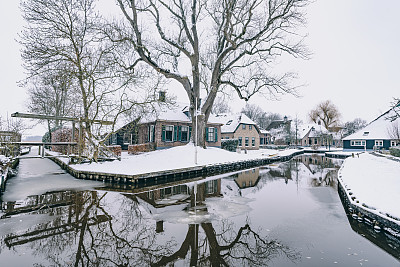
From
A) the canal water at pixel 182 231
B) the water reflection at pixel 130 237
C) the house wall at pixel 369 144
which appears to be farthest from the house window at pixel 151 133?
the house wall at pixel 369 144

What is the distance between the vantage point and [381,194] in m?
7.13

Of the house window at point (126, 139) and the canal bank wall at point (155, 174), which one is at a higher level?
the house window at point (126, 139)

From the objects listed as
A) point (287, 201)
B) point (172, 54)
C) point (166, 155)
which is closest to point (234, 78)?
point (172, 54)

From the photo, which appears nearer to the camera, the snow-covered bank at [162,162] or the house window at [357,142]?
the snow-covered bank at [162,162]

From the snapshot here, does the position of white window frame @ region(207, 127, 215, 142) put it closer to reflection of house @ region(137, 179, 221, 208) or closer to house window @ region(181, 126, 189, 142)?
house window @ region(181, 126, 189, 142)

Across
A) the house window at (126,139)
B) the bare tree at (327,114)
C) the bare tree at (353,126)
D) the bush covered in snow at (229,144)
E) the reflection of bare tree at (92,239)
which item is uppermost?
the bare tree at (327,114)

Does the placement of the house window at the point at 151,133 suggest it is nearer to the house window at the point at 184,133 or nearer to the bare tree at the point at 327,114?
the house window at the point at 184,133

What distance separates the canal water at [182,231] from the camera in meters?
3.85

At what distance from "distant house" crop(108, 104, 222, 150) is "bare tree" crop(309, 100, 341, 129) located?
154ft

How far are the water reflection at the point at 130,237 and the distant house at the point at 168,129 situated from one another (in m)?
14.0

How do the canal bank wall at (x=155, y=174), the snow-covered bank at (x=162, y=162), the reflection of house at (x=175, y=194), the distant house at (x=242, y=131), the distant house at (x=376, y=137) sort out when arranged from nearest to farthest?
the reflection of house at (x=175, y=194) < the canal bank wall at (x=155, y=174) < the snow-covered bank at (x=162, y=162) < the distant house at (x=376, y=137) < the distant house at (x=242, y=131)

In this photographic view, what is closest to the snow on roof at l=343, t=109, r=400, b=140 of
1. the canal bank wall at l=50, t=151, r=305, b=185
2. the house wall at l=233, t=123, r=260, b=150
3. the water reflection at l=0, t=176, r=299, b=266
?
the house wall at l=233, t=123, r=260, b=150

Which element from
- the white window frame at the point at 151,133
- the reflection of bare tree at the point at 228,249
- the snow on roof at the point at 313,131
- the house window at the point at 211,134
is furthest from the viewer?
the snow on roof at the point at 313,131

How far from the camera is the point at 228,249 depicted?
165 inches
